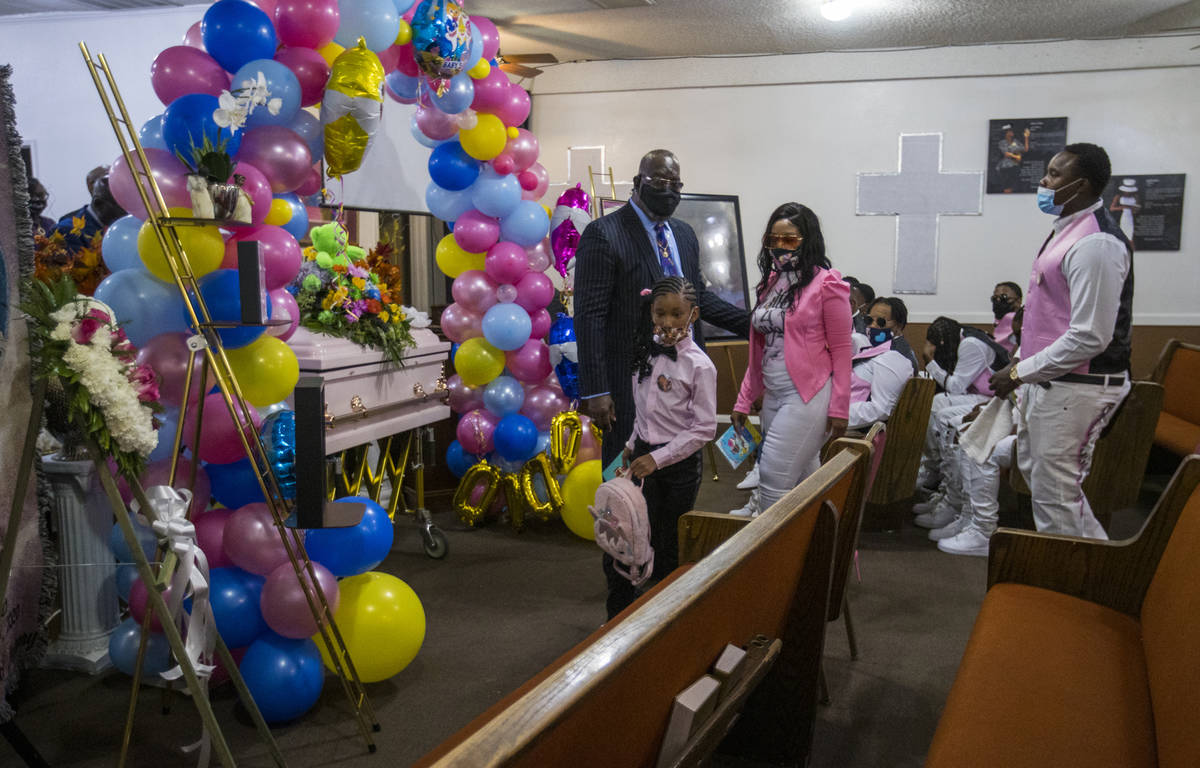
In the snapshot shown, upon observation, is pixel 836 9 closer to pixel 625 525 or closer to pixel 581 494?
pixel 581 494

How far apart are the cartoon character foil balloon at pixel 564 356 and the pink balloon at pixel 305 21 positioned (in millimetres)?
2027

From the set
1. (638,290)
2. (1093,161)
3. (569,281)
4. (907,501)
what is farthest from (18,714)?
(907,501)

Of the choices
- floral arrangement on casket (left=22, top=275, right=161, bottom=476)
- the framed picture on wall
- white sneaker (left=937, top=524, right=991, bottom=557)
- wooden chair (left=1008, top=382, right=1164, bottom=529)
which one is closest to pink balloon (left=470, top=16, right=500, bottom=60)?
the framed picture on wall

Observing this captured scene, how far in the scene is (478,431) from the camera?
4.22 meters

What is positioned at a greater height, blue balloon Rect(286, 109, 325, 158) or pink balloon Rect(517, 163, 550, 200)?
pink balloon Rect(517, 163, 550, 200)

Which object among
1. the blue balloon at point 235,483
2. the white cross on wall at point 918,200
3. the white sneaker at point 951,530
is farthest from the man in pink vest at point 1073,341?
the white cross on wall at point 918,200

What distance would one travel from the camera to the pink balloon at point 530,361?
4.21 m

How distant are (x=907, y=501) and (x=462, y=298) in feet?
8.69

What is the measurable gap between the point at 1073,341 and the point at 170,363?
8.53 feet

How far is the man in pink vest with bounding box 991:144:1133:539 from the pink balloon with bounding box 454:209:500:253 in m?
2.39

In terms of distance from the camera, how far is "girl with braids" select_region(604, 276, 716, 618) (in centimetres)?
243

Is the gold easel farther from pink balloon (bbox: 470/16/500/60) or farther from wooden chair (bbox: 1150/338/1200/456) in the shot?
wooden chair (bbox: 1150/338/1200/456)

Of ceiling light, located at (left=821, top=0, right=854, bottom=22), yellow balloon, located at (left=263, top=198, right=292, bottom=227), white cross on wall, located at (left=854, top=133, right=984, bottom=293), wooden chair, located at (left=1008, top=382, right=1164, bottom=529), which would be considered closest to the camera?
yellow balloon, located at (left=263, top=198, right=292, bottom=227)

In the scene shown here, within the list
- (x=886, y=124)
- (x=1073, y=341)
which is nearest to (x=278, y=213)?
A: (x=1073, y=341)
